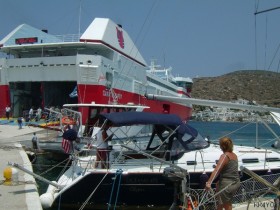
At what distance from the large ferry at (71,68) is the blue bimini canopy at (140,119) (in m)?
19.4

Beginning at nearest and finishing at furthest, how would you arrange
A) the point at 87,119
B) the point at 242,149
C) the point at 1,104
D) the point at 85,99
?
the point at 242,149, the point at 87,119, the point at 85,99, the point at 1,104

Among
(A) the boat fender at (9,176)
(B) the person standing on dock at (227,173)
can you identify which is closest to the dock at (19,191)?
(A) the boat fender at (9,176)

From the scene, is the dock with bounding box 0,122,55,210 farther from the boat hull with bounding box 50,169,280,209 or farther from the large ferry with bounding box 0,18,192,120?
the large ferry with bounding box 0,18,192,120

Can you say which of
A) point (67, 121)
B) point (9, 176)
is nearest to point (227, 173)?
point (9, 176)

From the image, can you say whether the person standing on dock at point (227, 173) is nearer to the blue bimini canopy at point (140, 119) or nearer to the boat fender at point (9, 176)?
the blue bimini canopy at point (140, 119)

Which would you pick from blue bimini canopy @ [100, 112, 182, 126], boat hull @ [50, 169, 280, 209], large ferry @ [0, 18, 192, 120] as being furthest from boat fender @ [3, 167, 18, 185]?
large ferry @ [0, 18, 192, 120]

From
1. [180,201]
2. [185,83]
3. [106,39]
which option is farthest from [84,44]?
[185,83]

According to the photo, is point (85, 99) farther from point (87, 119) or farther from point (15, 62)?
point (87, 119)

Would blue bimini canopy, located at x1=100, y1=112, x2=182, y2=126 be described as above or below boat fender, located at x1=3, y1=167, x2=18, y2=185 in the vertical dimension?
above

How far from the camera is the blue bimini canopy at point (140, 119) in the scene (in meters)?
10.7

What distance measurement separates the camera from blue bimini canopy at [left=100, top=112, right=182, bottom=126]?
10700 mm

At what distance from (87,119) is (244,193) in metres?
11.3

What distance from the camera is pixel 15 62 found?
3428cm

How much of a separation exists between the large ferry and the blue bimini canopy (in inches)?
762
